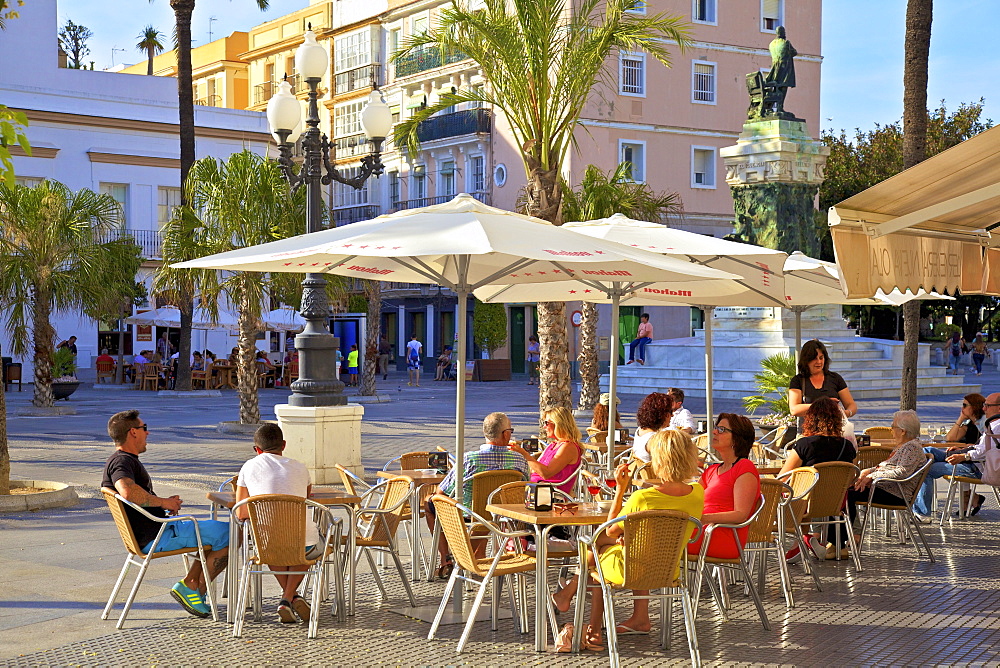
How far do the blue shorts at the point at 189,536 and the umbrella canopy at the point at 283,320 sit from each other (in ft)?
99.6

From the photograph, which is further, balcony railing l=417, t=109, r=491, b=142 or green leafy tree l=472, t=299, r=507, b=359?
balcony railing l=417, t=109, r=491, b=142

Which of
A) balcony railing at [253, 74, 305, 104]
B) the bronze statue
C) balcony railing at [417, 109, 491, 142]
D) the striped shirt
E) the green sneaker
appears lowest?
the green sneaker

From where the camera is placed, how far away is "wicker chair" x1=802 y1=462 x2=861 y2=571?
9164 millimetres

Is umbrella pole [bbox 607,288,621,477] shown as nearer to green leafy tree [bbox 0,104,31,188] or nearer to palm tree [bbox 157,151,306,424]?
green leafy tree [bbox 0,104,31,188]

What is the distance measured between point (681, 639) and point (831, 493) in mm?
2546

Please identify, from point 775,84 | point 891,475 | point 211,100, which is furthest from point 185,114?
point 211,100

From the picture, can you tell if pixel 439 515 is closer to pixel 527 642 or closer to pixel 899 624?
pixel 527 642

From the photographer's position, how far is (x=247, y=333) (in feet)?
68.3

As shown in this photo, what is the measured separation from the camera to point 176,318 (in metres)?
38.2

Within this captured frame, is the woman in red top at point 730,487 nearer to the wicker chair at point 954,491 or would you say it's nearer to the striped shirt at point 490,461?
the striped shirt at point 490,461

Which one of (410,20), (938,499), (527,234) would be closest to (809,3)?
(410,20)

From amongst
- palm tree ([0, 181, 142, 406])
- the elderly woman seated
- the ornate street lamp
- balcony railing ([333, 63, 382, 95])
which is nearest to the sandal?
the elderly woman seated

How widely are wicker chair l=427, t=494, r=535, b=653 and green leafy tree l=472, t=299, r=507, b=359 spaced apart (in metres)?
38.6

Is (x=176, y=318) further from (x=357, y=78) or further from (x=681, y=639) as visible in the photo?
(x=681, y=639)
